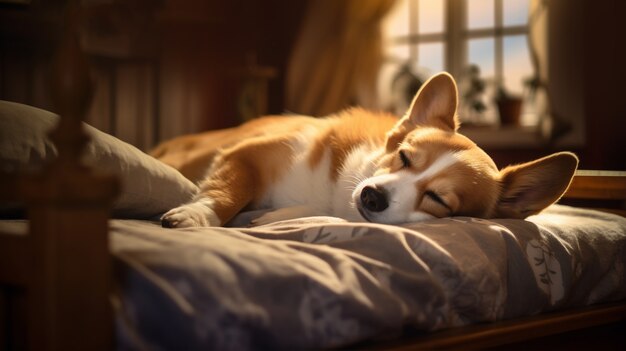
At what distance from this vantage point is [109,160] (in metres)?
1.70

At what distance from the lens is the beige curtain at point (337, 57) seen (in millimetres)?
4453

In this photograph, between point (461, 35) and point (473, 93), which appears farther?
point (461, 35)

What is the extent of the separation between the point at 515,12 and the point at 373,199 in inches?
112

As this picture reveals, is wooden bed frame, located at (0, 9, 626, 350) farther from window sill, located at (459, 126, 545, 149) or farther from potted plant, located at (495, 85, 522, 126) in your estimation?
potted plant, located at (495, 85, 522, 126)

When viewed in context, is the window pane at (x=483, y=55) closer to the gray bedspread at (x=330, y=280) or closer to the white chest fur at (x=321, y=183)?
the white chest fur at (x=321, y=183)

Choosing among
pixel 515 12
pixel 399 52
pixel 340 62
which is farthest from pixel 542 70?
pixel 340 62

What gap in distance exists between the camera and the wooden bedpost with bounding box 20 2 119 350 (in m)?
0.91

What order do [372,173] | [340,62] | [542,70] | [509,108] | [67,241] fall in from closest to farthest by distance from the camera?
[67,241] < [372,173] < [542,70] < [509,108] < [340,62]

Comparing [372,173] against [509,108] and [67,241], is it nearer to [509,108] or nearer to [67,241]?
[67,241]

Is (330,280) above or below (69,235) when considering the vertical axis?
below

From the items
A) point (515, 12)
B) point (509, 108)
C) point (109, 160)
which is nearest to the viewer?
point (109, 160)

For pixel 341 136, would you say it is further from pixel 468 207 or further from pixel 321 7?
pixel 321 7

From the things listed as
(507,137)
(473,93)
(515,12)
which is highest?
(515,12)

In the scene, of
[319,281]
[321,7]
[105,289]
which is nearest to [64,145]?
[105,289]
